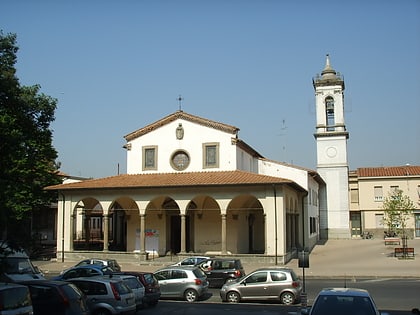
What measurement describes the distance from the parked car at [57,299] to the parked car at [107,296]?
5.33 ft

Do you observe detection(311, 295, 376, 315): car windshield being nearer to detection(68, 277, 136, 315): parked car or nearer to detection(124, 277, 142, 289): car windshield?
detection(68, 277, 136, 315): parked car

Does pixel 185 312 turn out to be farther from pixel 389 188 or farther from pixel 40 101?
pixel 389 188

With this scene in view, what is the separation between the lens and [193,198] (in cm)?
3284

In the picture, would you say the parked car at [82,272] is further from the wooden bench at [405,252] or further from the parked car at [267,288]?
the wooden bench at [405,252]

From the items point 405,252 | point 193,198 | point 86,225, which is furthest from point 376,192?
point 86,225

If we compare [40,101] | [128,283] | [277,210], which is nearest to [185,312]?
[128,283]

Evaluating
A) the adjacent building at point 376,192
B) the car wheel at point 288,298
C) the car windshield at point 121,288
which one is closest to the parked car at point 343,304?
the car windshield at point 121,288

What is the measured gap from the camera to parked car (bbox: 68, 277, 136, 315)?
13.6m

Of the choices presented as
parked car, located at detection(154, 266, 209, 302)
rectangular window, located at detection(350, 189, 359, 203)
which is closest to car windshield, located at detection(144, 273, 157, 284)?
parked car, located at detection(154, 266, 209, 302)

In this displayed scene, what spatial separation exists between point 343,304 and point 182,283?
10409mm

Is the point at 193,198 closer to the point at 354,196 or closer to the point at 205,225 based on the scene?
the point at 205,225

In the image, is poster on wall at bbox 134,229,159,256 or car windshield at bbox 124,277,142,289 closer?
car windshield at bbox 124,277,142,289

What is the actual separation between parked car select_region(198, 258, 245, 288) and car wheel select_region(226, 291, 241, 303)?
163 inches

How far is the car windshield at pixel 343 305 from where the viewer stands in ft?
30.5
